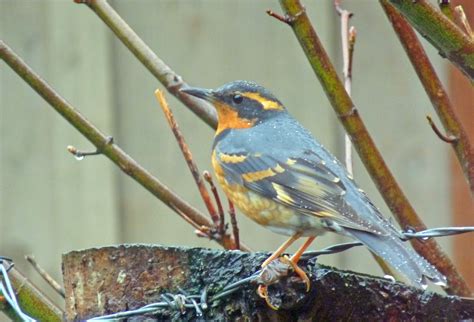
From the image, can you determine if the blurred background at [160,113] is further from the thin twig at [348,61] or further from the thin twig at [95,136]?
the thin twig at [95,136]

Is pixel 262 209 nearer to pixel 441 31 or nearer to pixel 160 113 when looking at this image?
pixel 441 31

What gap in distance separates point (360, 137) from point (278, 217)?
1.21ft

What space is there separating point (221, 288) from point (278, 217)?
0.51 metres

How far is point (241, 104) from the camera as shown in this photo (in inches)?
136

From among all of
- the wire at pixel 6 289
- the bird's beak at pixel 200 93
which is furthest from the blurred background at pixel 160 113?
the wire at pixel 6 289

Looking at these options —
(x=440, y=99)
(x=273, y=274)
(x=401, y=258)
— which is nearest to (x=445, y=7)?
(x=440, y=99)

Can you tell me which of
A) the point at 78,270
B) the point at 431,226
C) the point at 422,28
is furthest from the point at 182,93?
the point at 431,226

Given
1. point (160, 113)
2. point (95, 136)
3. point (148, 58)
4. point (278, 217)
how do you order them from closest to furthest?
point (278, 217), point (95, 136), point (148, 58), point (160, 113)

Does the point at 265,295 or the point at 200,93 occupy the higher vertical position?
the point at 200,93

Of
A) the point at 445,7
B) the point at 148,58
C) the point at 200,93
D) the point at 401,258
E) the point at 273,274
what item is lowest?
the point at 401,258

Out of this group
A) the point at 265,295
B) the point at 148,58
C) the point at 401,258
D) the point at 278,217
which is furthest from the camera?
the point at 148,58

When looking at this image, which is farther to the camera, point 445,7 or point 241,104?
point 241,104

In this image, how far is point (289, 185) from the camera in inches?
116

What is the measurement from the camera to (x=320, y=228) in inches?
112
